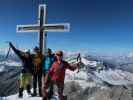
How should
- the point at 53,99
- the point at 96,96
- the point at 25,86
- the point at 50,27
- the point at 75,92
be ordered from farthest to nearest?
the point at 75,92 → the point at 96,96 → the point at 50,27 → the point at 25,86 → the point at 53,99

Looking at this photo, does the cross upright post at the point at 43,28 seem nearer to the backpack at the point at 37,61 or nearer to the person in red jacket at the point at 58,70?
the backpack at the point at 37,61

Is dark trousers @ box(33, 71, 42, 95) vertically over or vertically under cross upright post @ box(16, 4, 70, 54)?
under

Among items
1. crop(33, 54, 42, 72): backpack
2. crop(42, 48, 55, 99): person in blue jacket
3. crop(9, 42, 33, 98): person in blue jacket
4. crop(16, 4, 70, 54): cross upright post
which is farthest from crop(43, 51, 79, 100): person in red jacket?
crop(16, 4, 70, 54): cross upright post

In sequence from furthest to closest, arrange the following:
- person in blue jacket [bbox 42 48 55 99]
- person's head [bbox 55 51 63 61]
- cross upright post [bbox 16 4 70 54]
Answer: cross upright post [bbox 16 4 70 54]
person in blue jacket [bbox 42 48 55 99]
person's head [bbox 55 51 63 61]

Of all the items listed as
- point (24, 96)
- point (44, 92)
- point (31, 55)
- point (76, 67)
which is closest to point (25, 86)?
point (24, 96)

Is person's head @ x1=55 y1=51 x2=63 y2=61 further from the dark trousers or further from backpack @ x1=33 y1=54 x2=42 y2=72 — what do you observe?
the dark trousers

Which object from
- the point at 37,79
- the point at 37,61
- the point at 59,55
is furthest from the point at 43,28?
the point at 59,55

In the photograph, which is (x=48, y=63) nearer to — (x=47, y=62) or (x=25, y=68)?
(x=47, y=62)

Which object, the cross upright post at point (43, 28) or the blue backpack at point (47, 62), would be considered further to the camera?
the cross upright post at point (43, 28)

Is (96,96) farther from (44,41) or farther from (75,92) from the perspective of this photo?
(44,41)

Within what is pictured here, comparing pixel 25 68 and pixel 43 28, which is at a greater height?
pixel 43 28

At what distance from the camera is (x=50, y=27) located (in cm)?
2005

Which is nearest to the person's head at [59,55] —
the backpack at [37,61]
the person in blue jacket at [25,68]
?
the backpack at [37,61]

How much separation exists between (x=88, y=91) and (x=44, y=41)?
129329 mm
